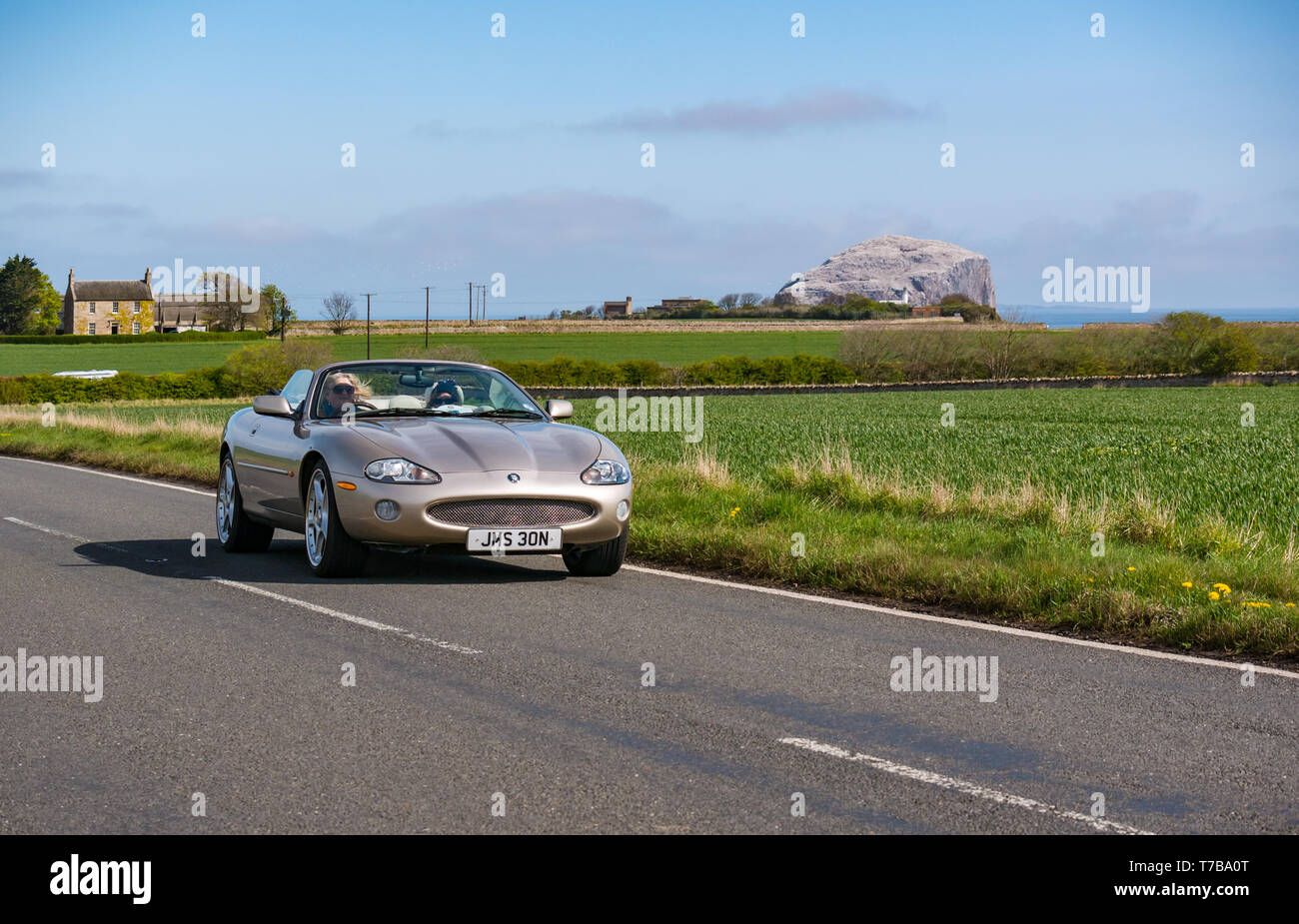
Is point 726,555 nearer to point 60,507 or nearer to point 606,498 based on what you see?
point 606,498

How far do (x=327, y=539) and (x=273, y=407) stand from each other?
1443 mm

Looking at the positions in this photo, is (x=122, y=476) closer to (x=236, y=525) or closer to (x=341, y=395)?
(x=236, y=525)

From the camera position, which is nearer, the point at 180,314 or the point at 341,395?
the point at 341,395

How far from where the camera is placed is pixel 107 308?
155875 mm

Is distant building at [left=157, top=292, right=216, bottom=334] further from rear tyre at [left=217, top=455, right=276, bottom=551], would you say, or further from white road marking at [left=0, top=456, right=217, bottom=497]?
rear tyre at [left=217, top=455, right=276, bottom=551]

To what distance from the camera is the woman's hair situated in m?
10.8

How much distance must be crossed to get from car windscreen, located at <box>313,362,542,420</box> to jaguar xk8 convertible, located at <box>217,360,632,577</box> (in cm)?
1

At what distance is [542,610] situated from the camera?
28.4ft

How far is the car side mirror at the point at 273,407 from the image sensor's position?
1061 centimetres

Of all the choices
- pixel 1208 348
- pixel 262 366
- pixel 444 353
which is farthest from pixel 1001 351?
pixel 262 366
